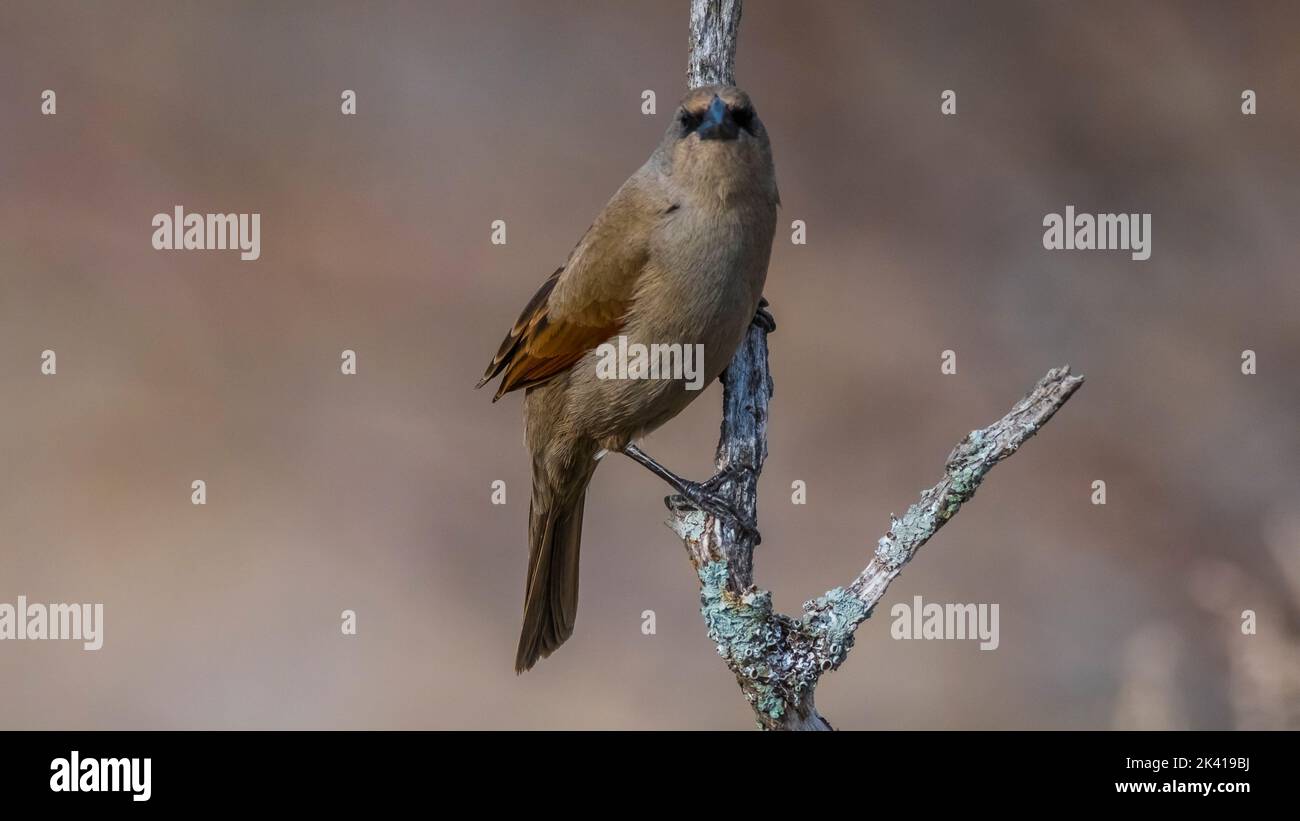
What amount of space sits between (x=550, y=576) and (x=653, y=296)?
91 cm

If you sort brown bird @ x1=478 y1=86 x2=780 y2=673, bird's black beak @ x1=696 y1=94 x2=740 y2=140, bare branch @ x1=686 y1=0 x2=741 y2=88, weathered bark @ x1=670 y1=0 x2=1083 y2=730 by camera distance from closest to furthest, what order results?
weathered bark @ x1=670 y1=0 x2=1083 y2=730 → bird's black beak @ x1=696 y1=94 x2=740 y2=140 → brown bird @ x1=478 y1=86 x2=780 y2=673 → bare branch @ x1=686 y1=0 x2=741 y2=88

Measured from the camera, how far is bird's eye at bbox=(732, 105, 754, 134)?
269 cm

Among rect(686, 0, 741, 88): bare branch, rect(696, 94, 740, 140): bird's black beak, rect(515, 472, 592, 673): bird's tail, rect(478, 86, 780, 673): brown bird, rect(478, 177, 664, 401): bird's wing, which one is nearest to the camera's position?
rect(696, 94, 740, 140): bird's black beak

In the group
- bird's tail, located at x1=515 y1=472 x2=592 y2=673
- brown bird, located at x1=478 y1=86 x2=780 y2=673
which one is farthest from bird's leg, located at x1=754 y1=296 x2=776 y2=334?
bird's tail, located at x1=515 y1=472 x2=592 y2=673

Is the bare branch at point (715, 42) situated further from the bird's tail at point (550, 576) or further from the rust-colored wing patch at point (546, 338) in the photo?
the bird's tail at point (550, 576)

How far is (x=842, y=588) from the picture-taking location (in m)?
2.64

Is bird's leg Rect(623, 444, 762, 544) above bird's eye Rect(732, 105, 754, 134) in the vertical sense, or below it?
below

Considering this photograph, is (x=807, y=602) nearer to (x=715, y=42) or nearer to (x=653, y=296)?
(x=653, y=296)

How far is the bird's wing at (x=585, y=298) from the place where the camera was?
292cm

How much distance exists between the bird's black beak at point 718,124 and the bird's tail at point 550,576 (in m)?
1.05

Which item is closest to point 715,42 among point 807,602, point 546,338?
point 546,338

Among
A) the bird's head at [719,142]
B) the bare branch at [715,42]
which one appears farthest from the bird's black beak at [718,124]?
the bare branch at [715,42]

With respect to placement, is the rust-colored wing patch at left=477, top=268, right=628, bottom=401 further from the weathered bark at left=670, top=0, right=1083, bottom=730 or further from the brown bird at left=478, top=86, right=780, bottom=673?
the weathered bark at left=670, top=0, right=1083, bottom=730

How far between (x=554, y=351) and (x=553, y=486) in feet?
1.32
